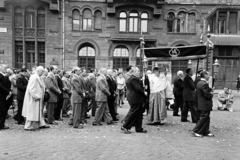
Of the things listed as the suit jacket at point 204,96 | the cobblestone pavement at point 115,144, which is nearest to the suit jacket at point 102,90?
the cobblestone pavement at point 115,144

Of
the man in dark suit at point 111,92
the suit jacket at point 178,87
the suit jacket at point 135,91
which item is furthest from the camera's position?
the suit jacket at point 178,87

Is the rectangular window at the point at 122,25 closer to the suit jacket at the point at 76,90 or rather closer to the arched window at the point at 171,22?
the arched window at the point at 171,22

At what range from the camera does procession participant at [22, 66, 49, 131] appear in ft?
23.2

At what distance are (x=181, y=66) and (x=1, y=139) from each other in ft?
66.3

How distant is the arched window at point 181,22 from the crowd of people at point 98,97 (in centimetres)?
1480

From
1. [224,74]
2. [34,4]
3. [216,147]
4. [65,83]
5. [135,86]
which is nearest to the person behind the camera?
[216,147]

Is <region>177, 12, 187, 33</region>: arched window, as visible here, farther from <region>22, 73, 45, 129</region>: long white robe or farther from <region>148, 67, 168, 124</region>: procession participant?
<region>22, 73, 45, 129</region>: long white robe

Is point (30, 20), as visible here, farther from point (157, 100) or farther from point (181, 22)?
point (157, 100)

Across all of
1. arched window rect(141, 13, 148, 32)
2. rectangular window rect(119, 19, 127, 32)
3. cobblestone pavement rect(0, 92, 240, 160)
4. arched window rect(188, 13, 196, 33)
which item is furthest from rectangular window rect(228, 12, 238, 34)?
cobblestone pavement rect(0, 92, 240, 160)

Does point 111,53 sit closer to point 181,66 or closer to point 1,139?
point 181,66

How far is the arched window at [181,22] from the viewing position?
23062mm

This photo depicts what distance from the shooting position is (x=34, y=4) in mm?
21734

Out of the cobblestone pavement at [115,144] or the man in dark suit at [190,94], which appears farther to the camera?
the man in dark suit at [190,94]

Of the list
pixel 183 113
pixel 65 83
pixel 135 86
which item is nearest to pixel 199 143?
pixel 135 86
